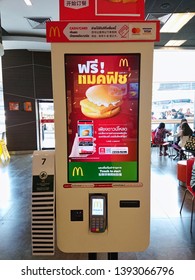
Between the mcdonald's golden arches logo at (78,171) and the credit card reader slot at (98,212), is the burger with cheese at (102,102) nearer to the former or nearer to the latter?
the mcdonald's golden arches logo at (78,171)

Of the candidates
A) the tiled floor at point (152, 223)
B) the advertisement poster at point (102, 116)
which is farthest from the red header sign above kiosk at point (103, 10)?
the tiled floor at point (152, 223)

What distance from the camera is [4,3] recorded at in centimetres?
521

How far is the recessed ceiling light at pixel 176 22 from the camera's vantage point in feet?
17.8

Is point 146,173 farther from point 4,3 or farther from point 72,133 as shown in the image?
point 4,3

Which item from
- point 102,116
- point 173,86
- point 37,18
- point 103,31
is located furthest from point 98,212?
point 173,86

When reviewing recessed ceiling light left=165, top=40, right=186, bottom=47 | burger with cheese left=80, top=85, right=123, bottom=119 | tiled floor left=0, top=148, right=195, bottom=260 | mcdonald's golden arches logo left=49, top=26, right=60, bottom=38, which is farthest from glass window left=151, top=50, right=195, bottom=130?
mcdonald's golden arches logo left=49, top=26, right=60, bottom=38

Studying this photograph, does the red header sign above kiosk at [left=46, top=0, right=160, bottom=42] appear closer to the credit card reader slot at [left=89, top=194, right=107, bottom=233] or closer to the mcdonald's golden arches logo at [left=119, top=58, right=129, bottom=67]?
the mcdonald's golden arches logo at [left=119, top=58, right=129, bottom=67]

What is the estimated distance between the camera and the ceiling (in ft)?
16.2

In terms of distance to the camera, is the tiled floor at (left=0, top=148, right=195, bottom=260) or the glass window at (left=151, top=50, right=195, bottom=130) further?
the glass window at (left=151, top=50, right=195, bottom=130)

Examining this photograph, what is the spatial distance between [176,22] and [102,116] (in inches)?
222

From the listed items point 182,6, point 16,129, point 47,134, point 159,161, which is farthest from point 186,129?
point 16,129

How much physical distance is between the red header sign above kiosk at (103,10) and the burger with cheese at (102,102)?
46 cm

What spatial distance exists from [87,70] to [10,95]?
8275 millimetres

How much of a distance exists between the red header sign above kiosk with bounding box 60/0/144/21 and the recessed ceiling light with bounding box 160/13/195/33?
4.65 metres
